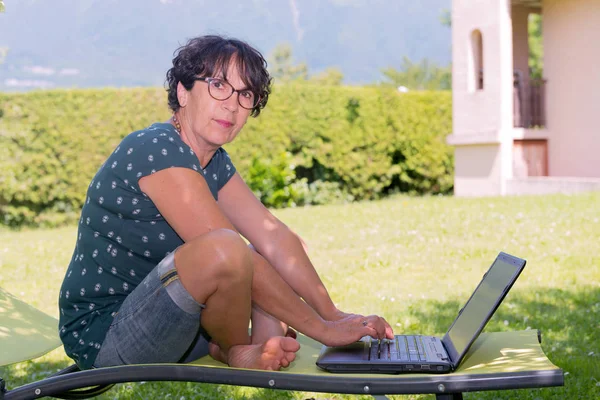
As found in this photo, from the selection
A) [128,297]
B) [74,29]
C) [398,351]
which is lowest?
[398,351]

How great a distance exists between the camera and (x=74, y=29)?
419 ft

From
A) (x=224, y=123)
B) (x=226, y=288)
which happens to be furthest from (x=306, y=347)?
(x=224, y=123)

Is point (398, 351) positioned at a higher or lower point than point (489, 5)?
lower

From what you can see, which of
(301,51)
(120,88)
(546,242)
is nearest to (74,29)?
(301,51)

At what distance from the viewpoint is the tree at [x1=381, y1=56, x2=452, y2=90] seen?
72156 millimetres

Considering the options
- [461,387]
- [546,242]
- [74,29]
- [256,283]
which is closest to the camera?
[461,387]

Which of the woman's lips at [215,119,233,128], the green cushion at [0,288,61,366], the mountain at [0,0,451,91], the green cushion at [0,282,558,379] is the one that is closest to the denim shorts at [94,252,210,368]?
the green cushion at [0,282,558,379]

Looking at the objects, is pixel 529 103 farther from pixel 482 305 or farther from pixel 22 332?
pixel 22 332

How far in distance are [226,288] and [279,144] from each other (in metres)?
13.8

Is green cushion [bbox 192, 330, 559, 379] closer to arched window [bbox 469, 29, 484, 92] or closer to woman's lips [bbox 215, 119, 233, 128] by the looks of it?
woman's lips [bbox 215, 119, 233, 128]

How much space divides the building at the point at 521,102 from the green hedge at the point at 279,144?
2.11 meters

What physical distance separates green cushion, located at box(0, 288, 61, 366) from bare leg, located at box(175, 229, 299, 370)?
0.91 m

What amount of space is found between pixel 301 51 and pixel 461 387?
645 feet

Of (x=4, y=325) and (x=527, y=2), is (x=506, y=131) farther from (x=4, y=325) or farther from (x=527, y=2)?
(x=4, y=325)
